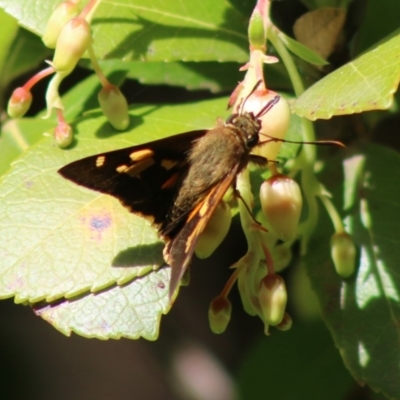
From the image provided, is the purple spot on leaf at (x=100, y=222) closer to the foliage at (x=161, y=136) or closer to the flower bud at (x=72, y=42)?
the foliage at (x=161, y=136)

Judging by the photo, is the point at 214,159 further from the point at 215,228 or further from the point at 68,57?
the point at 68,57

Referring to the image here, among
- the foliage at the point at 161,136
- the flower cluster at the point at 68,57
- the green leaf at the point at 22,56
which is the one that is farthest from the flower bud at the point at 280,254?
the green leaf at the point at 22,56

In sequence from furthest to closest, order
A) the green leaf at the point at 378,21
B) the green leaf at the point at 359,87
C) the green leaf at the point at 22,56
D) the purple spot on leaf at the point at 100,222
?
the green leaf at the point at 22,56 < the green leaf at the point at 378,21 < the purple spot on leaf at the point at 100,222 < the green leaf at the point at 359,87

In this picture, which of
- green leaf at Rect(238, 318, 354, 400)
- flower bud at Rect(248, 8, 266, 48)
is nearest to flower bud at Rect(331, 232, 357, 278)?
flower bud at Rect(248, 8, 266, 48)

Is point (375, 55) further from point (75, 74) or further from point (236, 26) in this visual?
point (75, 74)

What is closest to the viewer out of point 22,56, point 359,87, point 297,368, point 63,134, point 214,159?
point 359,87

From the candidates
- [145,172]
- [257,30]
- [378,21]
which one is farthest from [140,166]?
[378,21]

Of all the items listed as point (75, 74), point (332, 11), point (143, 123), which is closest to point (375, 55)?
point (332, 11)
